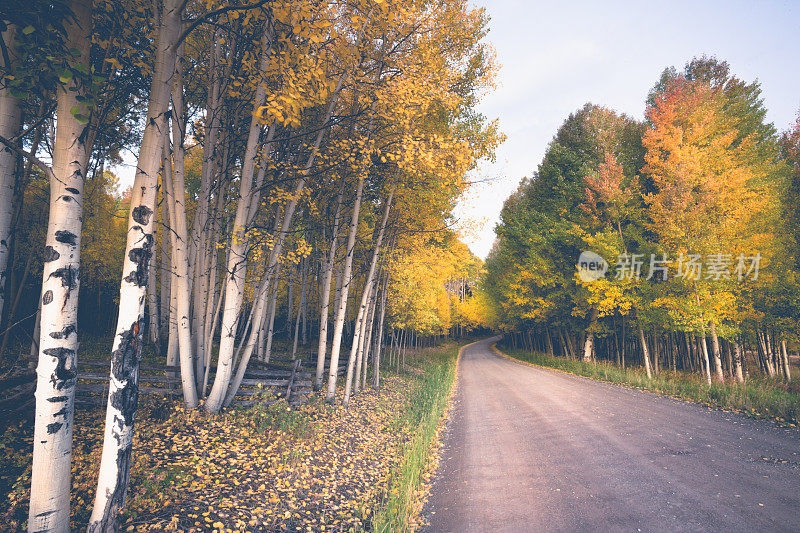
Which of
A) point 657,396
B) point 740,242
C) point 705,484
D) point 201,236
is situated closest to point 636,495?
point 705,484

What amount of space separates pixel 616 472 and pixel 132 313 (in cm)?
768

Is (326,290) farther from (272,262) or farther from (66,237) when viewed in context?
(66,237)

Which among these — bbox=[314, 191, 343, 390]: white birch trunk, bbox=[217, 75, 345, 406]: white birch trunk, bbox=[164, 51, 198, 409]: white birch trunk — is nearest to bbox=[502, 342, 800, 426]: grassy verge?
bbox=[314, 191, 343, 390]: white birch trunk

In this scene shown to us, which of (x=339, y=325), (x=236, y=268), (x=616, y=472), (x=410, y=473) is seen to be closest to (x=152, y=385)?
(x=236, y=268)

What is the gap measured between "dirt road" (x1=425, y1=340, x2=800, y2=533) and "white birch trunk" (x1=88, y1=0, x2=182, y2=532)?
3.85 m

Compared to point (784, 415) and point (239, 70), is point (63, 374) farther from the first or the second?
point (784, 415)

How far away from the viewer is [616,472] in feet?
18.1

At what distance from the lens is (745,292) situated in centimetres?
1273

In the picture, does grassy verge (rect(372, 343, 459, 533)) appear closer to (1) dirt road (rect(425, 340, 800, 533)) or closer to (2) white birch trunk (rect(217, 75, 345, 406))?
(1) dirt road (rect(425, 340, 800, 533))

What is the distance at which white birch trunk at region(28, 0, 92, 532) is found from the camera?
8.79ft

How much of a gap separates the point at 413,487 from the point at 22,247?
20255 mm

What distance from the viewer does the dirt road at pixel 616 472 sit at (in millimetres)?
4299

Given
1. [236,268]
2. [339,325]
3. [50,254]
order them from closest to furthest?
[50,254] → [236,268] → [339,325]

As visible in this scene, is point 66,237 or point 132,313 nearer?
point 66,237
